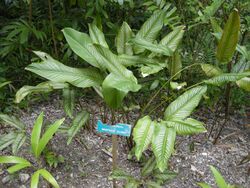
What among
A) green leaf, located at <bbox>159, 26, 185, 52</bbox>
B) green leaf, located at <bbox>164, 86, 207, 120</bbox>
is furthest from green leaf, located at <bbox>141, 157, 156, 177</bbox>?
green leaf, located at <bbox>159, 26, 185, 52</bbox>

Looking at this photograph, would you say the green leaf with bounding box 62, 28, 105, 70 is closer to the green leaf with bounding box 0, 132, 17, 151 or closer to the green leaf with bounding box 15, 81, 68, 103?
the green leaf with bounding box 15, 81, 68, 103

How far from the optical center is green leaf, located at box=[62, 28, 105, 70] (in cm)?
149

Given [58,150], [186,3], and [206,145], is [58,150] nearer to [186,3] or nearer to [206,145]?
[206,145]

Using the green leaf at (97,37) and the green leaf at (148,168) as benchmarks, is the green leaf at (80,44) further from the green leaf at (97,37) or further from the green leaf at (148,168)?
the green leaf at (148,168)

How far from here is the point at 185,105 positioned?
1482 millimetres

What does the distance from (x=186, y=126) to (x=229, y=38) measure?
413mm

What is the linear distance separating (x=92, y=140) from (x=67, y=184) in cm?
30

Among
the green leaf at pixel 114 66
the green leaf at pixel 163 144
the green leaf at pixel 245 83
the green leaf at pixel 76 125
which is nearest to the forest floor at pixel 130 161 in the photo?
the green leaf at pixel 76 125

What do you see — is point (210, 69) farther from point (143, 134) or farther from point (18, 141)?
point (18, 141)

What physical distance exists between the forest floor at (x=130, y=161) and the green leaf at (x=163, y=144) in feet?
1.59

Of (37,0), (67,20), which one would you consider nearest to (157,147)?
(67,20)

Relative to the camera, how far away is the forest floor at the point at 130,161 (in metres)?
1.76

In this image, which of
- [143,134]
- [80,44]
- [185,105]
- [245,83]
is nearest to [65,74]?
[80,44]

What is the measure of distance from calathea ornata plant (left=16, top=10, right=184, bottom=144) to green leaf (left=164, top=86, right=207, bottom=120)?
16cm
